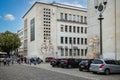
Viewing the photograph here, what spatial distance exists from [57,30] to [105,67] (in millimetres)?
42864

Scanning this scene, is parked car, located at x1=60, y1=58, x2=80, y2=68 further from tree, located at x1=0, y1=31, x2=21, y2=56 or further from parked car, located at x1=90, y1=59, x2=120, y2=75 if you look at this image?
tree, located at x1=0, y1=31, x2=21, y2=56

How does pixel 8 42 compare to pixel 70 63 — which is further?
pixel 8 42

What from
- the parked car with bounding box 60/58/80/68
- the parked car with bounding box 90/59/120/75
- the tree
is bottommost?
the parked car with bounding box 60/58/80/68

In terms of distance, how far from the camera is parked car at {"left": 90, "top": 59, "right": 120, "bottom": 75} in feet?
72.4

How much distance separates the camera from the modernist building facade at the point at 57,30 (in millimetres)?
61438

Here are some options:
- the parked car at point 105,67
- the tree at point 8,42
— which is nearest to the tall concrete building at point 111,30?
the parked car at point 105,67

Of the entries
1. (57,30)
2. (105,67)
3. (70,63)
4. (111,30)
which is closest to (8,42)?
(57,30)

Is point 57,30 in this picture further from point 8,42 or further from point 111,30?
point 111,30

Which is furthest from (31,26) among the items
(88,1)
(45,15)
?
(88,1)

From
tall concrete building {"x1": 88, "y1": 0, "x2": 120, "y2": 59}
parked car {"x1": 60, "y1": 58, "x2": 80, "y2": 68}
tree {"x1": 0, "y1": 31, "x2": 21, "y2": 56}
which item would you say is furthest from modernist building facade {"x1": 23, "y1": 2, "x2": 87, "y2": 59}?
parked car {"x1": 60, "y1": 58, "x2": 80, "y2": 68}

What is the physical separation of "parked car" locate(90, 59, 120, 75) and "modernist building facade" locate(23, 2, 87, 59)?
37.8m

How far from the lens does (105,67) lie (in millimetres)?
22156

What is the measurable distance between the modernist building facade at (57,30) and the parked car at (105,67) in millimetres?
37828

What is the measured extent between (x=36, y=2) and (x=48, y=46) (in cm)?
1292
